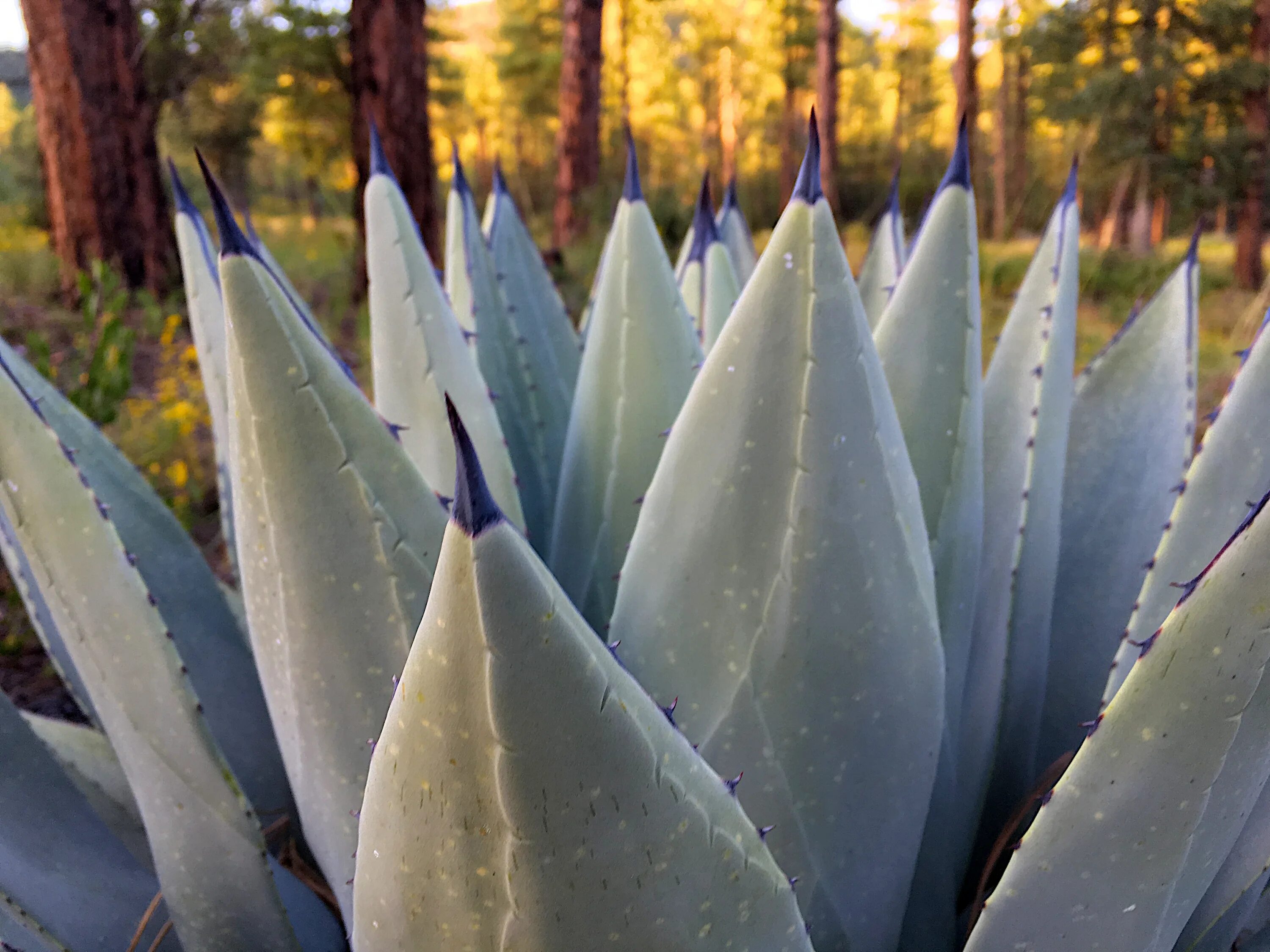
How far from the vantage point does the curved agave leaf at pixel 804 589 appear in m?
0.44

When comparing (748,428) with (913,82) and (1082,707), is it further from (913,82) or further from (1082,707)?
(913,82)

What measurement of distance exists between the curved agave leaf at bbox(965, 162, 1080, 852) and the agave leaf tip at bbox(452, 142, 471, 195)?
491mm

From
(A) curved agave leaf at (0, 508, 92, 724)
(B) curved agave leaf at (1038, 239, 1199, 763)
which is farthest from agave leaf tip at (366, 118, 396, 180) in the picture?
(B) curved agave leaf at (1038, 239, 1199, 763)

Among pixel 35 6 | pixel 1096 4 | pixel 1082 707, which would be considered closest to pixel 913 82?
pixel 1096 4

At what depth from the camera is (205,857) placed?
0.52m

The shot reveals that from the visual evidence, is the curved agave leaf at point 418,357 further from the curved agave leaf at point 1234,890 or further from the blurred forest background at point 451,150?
the curved agave leaf at point 1234,890

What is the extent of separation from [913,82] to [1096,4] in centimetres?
2059

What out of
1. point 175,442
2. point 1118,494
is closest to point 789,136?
point 175,442

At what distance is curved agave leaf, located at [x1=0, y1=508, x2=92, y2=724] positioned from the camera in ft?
Result: 2.05

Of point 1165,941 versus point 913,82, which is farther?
point 913,82

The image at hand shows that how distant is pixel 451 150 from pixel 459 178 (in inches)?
6.6

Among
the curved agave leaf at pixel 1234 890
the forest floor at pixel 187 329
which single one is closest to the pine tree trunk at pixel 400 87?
the forest floor at pixel 187 329

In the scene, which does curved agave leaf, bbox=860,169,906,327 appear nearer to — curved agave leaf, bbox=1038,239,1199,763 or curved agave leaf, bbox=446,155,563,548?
curved agave leaf, bbox=1038,239,1199,763

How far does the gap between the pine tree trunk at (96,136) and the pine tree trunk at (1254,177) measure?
394 inches
